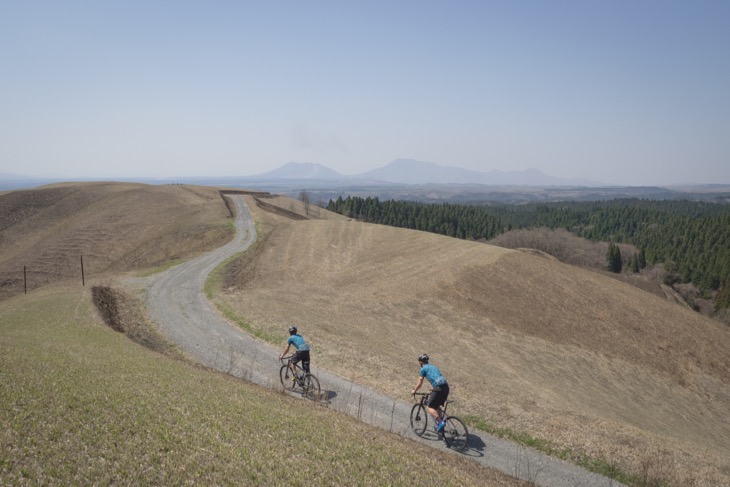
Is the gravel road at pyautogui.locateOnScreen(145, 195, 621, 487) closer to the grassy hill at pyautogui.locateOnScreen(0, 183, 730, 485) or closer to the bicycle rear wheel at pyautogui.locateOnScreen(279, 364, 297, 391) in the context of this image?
the bicycle rear wheel at pyautogui.locateOnScreen(279, 364, 297, 391)

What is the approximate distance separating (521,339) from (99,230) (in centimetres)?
6635

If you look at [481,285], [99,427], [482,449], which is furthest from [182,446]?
[481,285]

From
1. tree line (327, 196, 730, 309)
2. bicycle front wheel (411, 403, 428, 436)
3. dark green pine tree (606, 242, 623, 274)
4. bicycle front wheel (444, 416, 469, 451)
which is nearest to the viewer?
bicycle front wheel (444, 416, 469, 451)

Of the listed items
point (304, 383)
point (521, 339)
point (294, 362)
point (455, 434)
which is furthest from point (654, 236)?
point (294, 362)

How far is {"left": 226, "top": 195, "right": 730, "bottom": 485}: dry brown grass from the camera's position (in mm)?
16562

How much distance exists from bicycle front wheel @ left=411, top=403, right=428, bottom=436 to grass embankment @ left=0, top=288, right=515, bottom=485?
4.77 feet

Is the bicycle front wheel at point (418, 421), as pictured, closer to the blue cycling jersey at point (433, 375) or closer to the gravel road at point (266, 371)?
the gravel road at point (266, 371)

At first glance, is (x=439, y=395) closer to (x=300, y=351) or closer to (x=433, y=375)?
(x=433, y=375)

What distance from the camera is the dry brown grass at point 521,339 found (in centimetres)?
1656

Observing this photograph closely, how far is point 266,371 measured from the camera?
2033cm

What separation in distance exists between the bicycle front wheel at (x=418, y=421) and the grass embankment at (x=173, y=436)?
145 centimetres

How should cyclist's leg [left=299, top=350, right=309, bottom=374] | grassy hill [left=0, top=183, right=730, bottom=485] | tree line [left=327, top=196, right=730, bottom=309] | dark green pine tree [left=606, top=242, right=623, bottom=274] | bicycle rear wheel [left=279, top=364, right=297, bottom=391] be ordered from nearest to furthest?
grassy hill [left=0, top=183, right=730, bottom=485] < cyclist's leg [left=299, top=350, right=309, bottom=374] < bicycle rear wheel [left=279, top=364, right=297, bottom=391] < tree line [left=327, top=196, right=730, bottom=309] < dark green pine tree [left=606, top=242, right=623, bottom=274]

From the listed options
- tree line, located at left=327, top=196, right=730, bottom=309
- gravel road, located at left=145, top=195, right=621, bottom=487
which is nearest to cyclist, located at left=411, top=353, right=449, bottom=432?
gravel road, located at left=145, top=195, right=621, bottom=487

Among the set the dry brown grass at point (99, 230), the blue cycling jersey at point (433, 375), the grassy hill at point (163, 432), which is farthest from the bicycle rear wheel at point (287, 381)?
the dry brown grass at point (99, 230)
